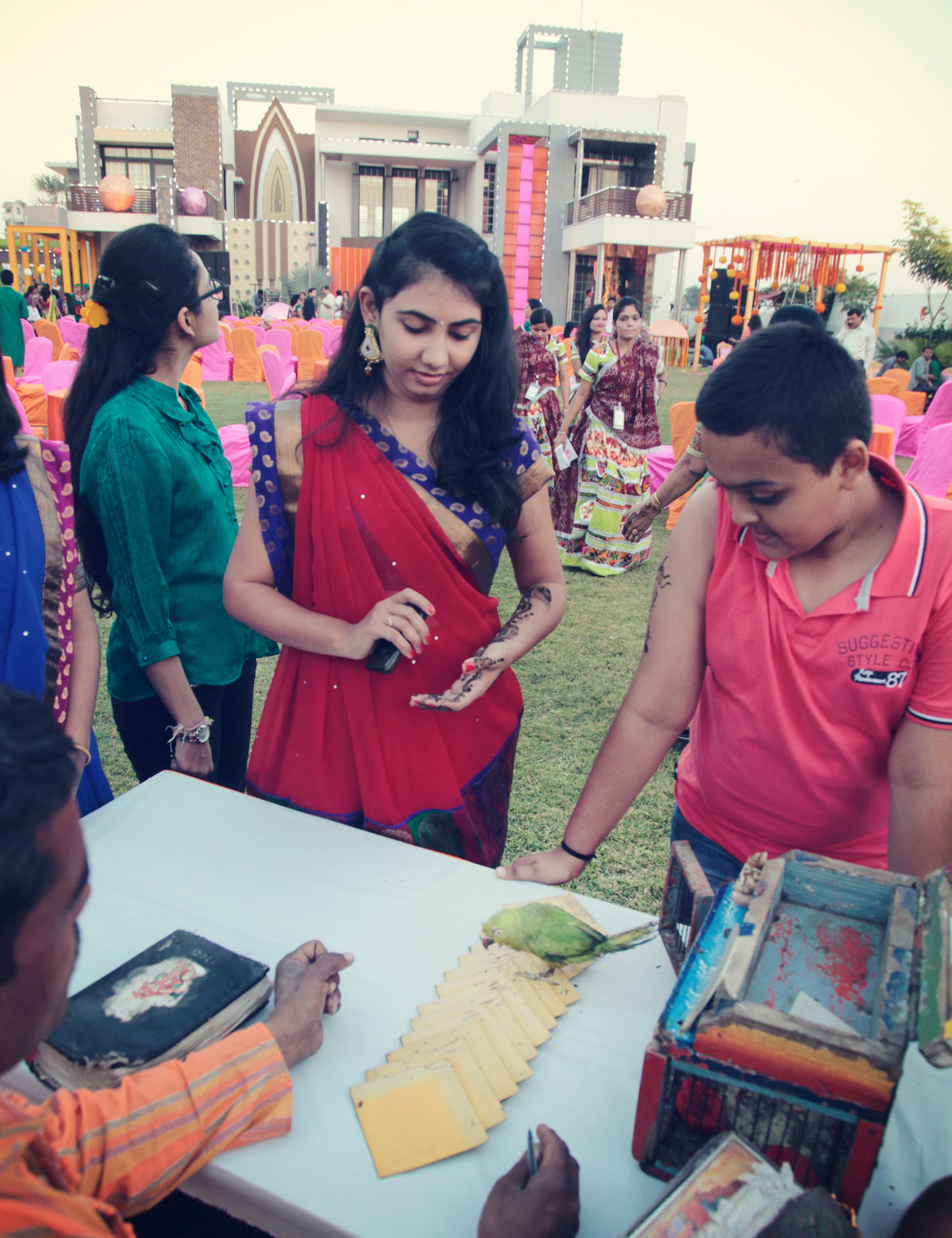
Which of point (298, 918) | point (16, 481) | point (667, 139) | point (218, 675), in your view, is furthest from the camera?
point (667, 139)

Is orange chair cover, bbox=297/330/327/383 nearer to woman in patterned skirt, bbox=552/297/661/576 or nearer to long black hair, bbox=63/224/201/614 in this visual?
woman in patterned skirt, bbox=552/297/661/576

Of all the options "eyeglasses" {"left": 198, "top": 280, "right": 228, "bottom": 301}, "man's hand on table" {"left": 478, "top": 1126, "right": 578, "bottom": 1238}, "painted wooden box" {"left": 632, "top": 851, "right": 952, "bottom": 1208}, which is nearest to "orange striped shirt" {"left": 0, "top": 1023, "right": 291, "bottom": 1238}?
"man's hand on table" {"left": 478, "top": 1126, "right": 578, "bottom": 1238}

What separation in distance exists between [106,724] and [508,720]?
2363 millimetres

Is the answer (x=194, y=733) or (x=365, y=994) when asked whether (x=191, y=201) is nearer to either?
(x=194, y=733)

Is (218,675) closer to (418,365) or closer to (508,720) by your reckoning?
(508,720)

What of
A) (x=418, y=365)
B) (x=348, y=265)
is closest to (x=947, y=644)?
(x=418, y=365)

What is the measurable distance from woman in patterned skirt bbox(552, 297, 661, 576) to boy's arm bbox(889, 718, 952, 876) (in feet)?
13.9

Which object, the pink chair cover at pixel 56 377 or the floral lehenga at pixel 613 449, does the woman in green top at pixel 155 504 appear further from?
the pink chair cover at pixel 56 377

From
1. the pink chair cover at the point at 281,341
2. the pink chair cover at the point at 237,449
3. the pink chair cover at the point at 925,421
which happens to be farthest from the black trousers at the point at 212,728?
the pink chair cover at the point at 281,341

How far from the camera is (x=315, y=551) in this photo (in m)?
1.40

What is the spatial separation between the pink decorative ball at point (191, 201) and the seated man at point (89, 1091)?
96.6ft

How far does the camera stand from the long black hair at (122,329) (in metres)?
1.63

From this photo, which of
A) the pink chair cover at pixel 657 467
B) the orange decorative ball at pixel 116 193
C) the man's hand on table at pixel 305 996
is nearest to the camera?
the man's hand on table at pixel 305 996

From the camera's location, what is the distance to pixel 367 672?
141 cm
